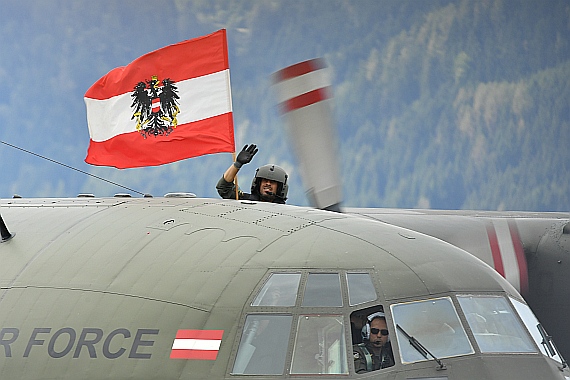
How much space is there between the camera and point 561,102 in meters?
25.3

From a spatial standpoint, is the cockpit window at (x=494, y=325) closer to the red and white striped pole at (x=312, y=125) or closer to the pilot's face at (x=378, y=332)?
the pilot's face at (x=378, y=332)

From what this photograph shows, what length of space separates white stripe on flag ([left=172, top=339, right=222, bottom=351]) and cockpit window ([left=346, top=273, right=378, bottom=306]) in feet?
3.58

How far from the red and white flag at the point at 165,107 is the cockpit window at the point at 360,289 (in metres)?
4.62

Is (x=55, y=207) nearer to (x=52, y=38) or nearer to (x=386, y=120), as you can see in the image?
(x=386, y=120)

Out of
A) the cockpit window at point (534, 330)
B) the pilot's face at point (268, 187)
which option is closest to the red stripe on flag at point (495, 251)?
the pilot's face at point (268, 187)

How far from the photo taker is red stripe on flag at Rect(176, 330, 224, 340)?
6199 mm

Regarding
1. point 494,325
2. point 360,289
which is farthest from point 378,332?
point 494,325

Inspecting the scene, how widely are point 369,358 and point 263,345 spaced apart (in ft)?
2.64

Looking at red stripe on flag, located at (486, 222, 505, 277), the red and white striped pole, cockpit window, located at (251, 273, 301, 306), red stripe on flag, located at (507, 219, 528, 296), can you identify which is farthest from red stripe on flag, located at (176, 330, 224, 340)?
red stripe on flag, located at (507, 219, 528, 296)

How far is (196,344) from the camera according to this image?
6.23 metres

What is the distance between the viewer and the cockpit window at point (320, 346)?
586 centimetres

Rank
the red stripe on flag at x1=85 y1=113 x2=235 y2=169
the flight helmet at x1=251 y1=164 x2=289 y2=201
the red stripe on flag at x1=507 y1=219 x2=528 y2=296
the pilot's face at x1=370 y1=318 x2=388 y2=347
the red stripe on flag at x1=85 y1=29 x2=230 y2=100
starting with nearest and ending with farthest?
the pilot's face at x1=370 y1=318 x2=388 y2=347
the flight helmet at x1=251 y1=164 x2=289 y2=201
the red stripe on flag at x1=507 y1=219 x2=528 y2=296
the red stripe on flag at x1=85 y1=113 x2=235 y2=169
the red stripe on flag at x1=85 y1=29 x2=230 y2=100

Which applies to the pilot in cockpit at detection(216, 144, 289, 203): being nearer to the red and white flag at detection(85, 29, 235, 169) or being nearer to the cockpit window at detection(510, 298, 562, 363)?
the red and white flag at detection(85, 29, 235, 169)

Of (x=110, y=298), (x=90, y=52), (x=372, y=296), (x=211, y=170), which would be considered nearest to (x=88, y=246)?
(x=110, y=298)
